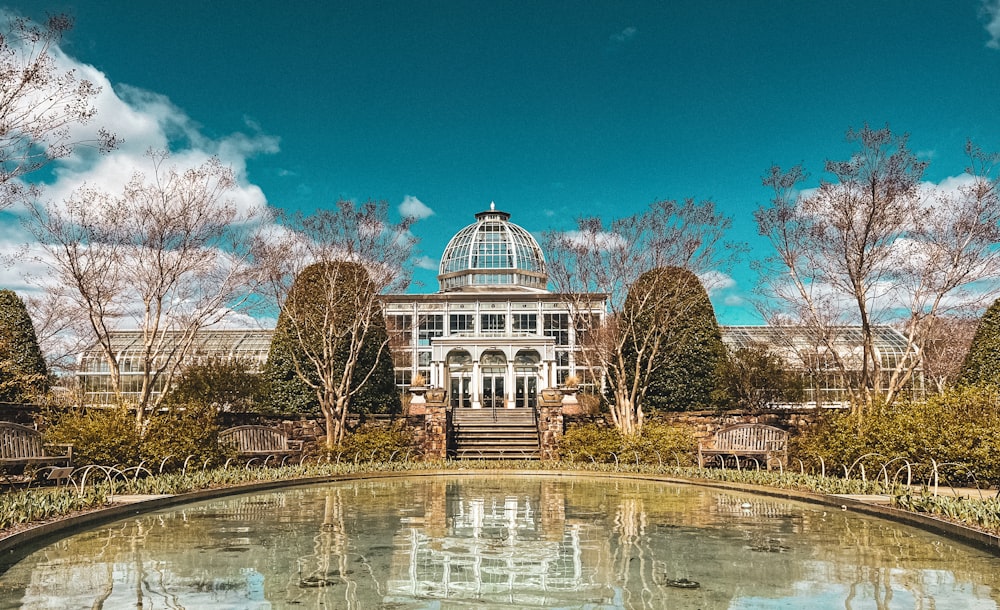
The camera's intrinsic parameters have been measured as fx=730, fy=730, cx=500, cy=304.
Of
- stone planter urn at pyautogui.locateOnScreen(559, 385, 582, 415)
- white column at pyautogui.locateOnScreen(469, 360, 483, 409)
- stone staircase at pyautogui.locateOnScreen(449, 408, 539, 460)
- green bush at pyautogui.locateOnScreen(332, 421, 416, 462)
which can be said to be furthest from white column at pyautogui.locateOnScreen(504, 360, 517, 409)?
green bush at pyautogui.locateOnScreen(332, 421, 416, 462)

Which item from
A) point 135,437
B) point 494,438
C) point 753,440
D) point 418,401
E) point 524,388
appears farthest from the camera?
point 524,388

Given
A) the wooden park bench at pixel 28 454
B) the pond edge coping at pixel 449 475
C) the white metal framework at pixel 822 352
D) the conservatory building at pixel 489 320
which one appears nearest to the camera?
the pond edge coping at pixel 449 475

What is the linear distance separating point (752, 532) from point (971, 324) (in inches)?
1070

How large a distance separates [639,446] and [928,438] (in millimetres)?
6992

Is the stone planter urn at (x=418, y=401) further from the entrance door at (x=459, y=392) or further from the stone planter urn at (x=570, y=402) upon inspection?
Answer: the entrance door at (x=459, y=392)

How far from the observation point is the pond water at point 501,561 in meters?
5.52

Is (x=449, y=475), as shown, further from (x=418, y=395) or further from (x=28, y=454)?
(x=28, y=454)

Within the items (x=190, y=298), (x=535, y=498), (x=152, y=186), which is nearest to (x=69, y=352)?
(x=190, y=298)

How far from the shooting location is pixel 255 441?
1727 cm

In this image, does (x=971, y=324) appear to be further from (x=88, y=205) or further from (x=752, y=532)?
(x=88, y=205)

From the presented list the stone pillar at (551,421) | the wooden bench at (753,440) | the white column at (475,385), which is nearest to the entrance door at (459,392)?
the white column at (475,385)

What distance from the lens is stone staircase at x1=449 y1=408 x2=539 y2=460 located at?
22.5 metres

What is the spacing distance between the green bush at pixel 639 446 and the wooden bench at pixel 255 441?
7.58 meters

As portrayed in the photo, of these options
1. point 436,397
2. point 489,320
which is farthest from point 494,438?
point 489,320
